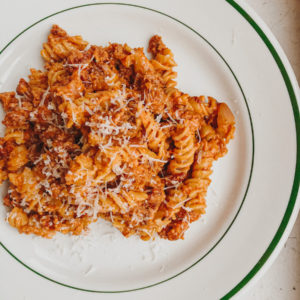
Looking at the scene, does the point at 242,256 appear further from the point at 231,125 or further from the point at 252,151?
the point at 231,125

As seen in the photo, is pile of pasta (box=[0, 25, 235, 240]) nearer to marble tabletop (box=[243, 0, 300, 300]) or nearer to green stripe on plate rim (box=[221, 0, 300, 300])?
green stripe on plate rim (box=[221, 0, 300, 300])

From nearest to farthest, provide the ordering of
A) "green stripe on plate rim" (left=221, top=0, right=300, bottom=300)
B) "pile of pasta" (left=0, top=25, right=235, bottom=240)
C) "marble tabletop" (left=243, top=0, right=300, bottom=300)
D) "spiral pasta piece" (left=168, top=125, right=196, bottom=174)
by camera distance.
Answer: "pile of pasta" (left=0, top=25, right=235, bottom=240) → "spiral pasta piece" (left=168, top=125, right=196, bottom=174) → "green stripe on plate rim" (left=221, top=0, right=300, bottom=300) → "marble tabletop" (left=243, top=0, right=300, bottom=300)

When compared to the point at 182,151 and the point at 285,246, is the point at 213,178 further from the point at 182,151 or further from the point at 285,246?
the point at 285,246

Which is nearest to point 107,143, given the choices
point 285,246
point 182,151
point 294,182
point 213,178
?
point 182,151

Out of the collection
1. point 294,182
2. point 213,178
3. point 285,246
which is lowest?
point 285,246

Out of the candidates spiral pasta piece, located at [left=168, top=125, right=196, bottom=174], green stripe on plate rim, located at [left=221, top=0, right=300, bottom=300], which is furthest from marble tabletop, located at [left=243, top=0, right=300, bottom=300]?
spiral pasta piece, located at [left=168, top=125, right=196, bottom=174]

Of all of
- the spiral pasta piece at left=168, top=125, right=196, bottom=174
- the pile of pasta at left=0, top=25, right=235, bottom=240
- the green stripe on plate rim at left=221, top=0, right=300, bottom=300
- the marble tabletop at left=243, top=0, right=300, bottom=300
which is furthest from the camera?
the marble tabletop at left=243, top=0, right=300, bottom=300
